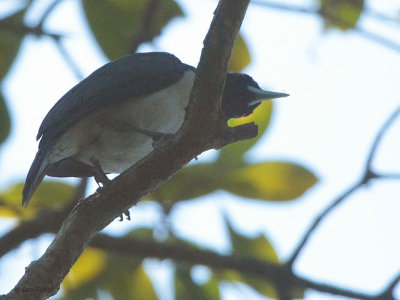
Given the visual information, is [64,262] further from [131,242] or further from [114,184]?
[131,242]

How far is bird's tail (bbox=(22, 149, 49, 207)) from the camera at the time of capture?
4.15m

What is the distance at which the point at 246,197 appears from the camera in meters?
4.56

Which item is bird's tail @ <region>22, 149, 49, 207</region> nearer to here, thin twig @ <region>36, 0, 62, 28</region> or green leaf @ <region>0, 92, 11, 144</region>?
green leaf @ <region>0, 92, 11, 144</region>

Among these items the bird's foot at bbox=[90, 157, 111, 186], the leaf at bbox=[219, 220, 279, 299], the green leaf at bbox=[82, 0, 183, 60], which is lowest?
the leaf at bbox=[219, 220, 279, 299]

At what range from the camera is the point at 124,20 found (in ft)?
16.6

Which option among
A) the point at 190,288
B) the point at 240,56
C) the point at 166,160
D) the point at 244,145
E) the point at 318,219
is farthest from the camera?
the point at 240,56

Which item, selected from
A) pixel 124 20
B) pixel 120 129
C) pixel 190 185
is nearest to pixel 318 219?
pixel 190 185

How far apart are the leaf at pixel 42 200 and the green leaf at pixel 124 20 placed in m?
0.96

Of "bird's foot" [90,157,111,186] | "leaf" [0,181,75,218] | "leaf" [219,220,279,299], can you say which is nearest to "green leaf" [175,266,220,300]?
"leaf" [219,220,279,299]

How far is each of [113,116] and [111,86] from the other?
0.65ft

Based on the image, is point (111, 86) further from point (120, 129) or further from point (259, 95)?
point (259, 95)

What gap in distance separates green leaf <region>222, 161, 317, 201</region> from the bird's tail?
3.63ft

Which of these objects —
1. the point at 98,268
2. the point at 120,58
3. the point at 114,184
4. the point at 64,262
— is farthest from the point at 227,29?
the point at 98,268

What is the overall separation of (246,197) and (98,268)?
1.11 m
